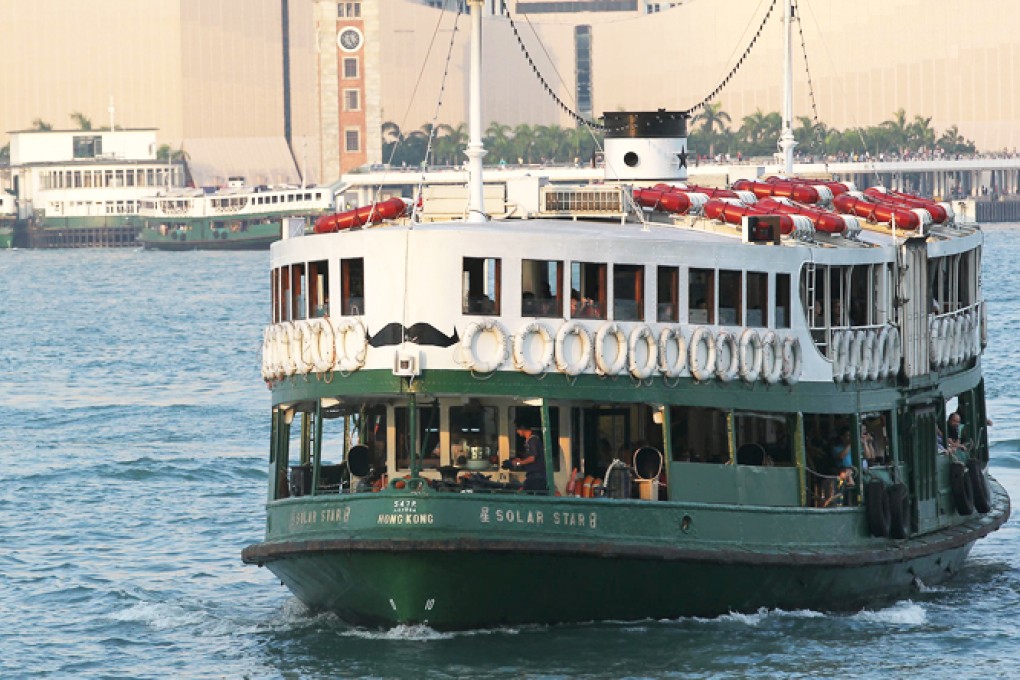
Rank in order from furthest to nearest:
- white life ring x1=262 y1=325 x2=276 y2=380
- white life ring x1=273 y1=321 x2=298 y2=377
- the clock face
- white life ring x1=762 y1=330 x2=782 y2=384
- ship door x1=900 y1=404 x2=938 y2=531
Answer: the clock face → ship door x1=900 y1=404 x2=938 y2=531 → white life ring x1=262 y1=325 x2=276 y2=380 → white life ring x1=273 y1=321 x2=298 y2=377 → white life ring x1=762 y1=330 x2=782 y2=384

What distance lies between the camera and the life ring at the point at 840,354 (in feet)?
79.6

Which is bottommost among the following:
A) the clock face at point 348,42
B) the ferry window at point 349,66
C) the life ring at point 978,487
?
the life ring at point 978,487

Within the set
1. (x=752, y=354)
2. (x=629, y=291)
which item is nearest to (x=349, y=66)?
(x=752, y=354)

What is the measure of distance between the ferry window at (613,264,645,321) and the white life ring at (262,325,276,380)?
3.72m

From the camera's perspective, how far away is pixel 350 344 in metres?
22.6

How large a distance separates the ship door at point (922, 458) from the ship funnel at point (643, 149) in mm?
6806

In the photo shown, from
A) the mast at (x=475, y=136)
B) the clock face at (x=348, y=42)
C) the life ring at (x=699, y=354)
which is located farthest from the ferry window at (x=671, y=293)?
the clock face at (x=348, y=42)

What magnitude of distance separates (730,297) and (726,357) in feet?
2.42

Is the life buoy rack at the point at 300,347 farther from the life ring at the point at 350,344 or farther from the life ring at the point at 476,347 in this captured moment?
the life ring at the point at 476,347

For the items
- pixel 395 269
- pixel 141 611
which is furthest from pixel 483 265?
pixel 141 611

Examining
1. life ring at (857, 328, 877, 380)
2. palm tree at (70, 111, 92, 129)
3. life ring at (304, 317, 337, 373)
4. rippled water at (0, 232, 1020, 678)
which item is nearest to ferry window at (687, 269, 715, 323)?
life ring at (857, 328, 877, 380)

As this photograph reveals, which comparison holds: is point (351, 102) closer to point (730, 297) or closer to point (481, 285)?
point (730, 297)

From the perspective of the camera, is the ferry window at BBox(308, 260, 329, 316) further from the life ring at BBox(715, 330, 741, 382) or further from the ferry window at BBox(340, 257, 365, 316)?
the life ring at BBox(715, 330, 741, 382)

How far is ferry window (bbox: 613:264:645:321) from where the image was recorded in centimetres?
2280
